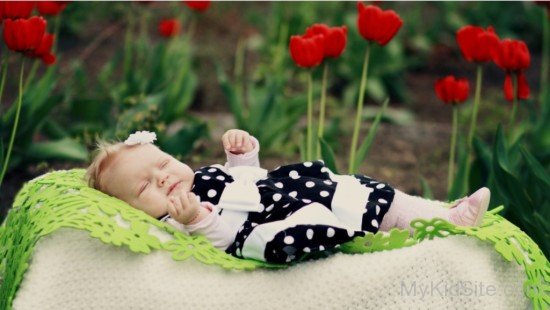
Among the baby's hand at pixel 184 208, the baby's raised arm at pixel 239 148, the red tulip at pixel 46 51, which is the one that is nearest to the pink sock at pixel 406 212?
the baby's raised arm at pixel 239 148

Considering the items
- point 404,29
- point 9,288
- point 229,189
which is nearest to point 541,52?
point 404,29

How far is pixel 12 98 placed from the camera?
521cm

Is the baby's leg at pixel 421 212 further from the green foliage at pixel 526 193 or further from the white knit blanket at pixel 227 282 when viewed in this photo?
the green foliage at pixel 526 193

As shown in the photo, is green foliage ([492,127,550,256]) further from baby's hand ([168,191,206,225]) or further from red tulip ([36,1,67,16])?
red tulip ([36,1,67,16])

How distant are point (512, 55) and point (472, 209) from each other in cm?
76

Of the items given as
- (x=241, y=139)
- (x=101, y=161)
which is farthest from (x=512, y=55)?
(x=101, y=161)

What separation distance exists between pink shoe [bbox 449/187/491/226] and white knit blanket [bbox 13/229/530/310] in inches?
6.2

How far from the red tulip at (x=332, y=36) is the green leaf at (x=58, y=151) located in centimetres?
121

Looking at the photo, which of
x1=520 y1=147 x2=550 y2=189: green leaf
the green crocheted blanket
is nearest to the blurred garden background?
x1=520 y1=147 x2=550 y2=189: green leaf

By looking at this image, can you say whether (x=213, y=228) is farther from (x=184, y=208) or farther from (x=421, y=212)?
(x=421, y=212)

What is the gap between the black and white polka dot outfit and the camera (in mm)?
2463

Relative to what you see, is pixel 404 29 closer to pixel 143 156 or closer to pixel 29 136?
pixel 29 136

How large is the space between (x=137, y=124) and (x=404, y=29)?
345 cm

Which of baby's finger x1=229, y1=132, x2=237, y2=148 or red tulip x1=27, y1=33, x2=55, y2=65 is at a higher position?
red tulip x1=27, y1=33, x2=55, y2=65
